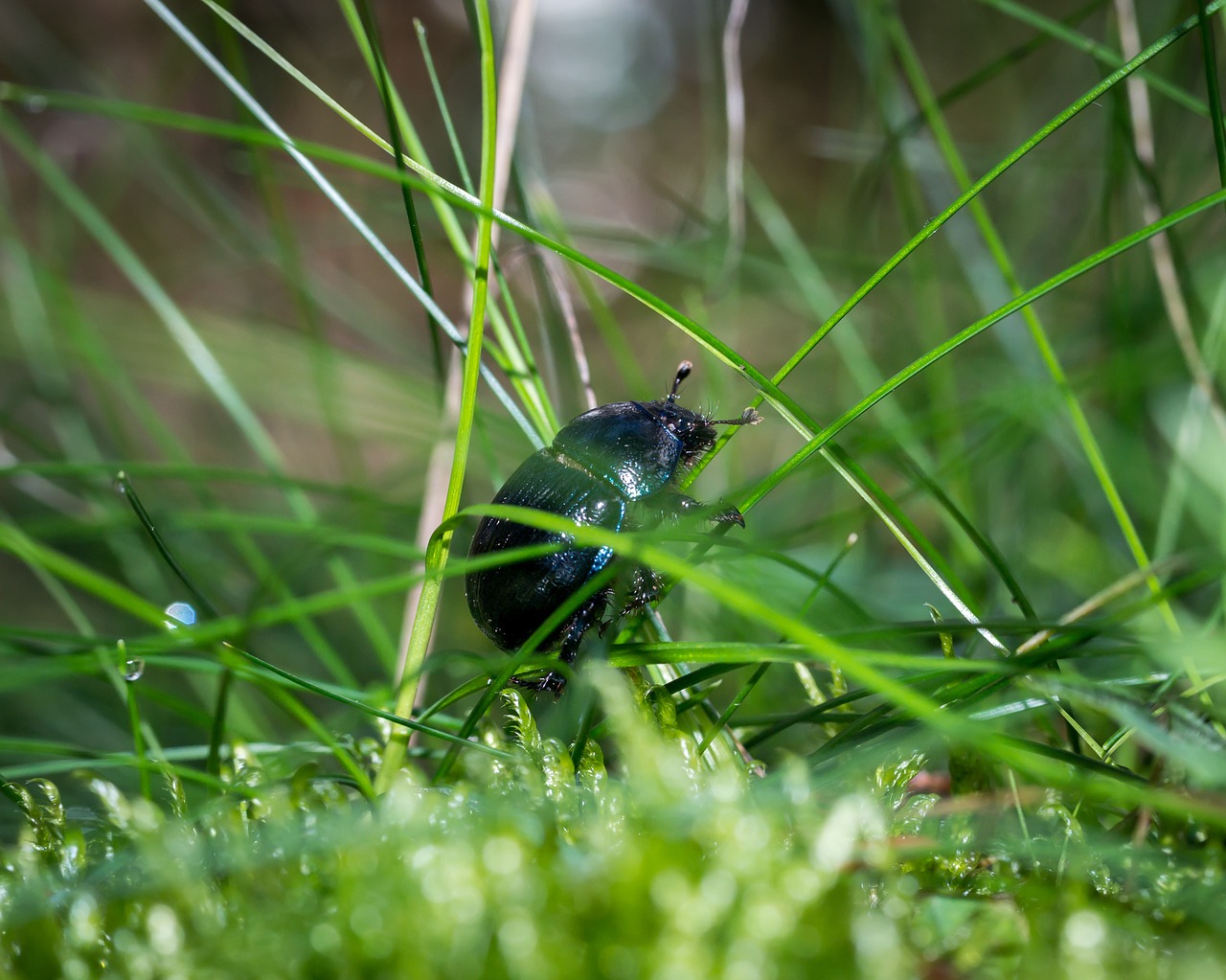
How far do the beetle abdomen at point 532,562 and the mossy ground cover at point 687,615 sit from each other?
0.08m

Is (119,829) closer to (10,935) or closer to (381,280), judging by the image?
(10,935)

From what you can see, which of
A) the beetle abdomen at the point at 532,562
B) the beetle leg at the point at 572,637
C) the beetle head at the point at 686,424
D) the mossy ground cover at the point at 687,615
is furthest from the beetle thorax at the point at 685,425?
the beetle leg at the point at 572,637

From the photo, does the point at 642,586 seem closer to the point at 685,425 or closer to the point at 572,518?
the point at 572,518

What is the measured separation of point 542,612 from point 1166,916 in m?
0.72

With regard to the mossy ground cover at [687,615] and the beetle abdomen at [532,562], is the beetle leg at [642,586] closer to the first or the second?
the mossy ground cover at [687,615]

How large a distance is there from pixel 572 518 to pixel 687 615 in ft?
1.07

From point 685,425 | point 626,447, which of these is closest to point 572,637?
point 626,447

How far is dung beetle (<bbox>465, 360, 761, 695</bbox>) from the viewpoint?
1.08 metres

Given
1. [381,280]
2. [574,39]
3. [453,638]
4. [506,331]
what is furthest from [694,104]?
[506,331]

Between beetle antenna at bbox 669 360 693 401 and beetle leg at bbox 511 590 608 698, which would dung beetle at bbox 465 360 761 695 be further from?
beetle antenna at bbox 669 360 693 401

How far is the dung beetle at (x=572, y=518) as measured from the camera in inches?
42.4

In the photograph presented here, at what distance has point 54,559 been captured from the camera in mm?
578

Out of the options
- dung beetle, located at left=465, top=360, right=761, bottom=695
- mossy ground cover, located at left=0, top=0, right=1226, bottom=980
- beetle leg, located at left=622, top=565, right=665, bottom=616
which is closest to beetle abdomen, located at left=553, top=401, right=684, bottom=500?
dung beetle, located at left=465, top=360, right=761, bottom=695

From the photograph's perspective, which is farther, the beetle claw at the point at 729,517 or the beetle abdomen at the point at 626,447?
the beetle abdomen at the point at 626,447
